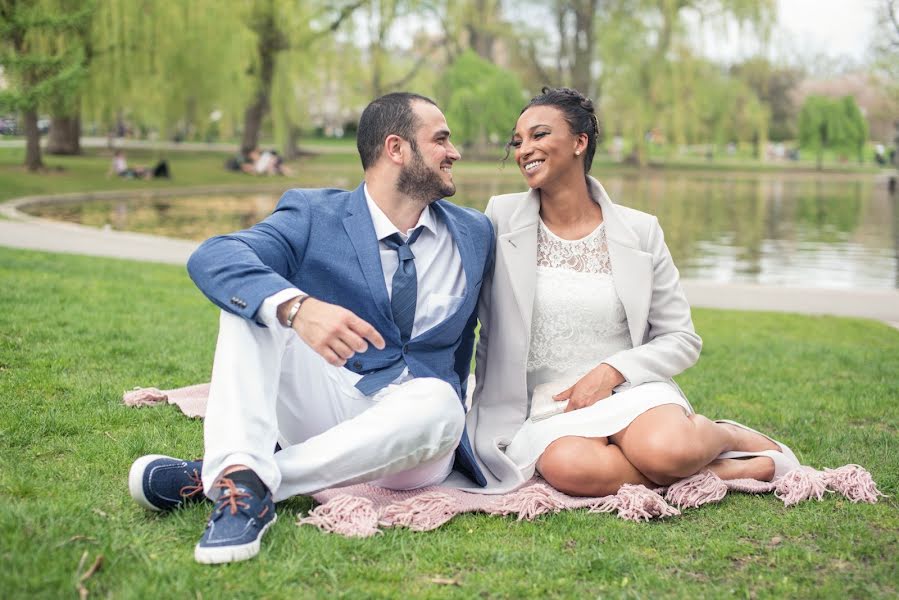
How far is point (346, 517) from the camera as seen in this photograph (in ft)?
10.5

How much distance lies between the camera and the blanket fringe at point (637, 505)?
11.3 ft

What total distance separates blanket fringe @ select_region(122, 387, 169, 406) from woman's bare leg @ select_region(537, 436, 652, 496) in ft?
6.94

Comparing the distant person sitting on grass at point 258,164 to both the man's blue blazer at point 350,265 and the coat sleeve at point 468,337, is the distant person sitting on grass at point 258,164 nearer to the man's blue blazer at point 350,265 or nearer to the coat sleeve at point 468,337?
the coat sleeve at point 468,337

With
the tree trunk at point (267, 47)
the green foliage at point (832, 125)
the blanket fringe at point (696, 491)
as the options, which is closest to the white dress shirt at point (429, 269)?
the blanket fringe at point (696, 491)

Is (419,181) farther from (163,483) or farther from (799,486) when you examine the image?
(799,486)

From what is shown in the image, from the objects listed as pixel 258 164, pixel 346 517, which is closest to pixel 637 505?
pixel 346 517

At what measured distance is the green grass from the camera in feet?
8.88

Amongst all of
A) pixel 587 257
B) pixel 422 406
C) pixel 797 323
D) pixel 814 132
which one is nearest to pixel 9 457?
pixel 422 406

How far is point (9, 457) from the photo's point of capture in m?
3.69

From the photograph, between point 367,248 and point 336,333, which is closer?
point 336,333

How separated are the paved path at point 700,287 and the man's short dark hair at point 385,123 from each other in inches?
268

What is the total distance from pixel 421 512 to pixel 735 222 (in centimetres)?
1969

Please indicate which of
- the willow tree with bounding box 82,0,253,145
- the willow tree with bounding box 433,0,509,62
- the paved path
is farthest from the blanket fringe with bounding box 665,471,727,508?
the willow tree with bounding box 433,0,509,62

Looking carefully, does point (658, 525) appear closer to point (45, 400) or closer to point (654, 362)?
point (654, 362)
